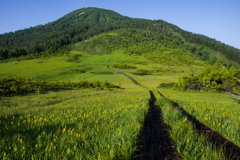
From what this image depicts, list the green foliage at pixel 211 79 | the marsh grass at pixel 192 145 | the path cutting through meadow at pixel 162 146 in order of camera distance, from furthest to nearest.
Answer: the green foliage at pixel 211 79 → the path cutting through meadow at pixel 162 146 → the marsh grass at pixel 192 145

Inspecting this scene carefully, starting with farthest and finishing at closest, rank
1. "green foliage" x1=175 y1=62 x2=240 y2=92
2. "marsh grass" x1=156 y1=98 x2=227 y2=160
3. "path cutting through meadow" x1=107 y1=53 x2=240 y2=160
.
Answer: "green foliage" x1=175 y1=62 x2=240 y2=92
"path cutting through meadow" x1=107 y1=53 x2=240 y2=160
"marsh grass" x1=156 y1=98 x2=227 y2=160

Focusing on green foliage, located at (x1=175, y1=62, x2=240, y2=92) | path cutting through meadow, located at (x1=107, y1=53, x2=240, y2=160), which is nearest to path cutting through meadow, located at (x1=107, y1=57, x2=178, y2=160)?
path cutting through meadow, located at (x1=107, y1=53, x2=240, y2=160)

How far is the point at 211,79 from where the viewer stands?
27.1 meters

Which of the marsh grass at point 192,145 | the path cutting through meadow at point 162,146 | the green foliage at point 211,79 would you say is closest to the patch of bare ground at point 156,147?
the path cutting through meadow at point 162,146

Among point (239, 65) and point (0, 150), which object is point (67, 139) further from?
point (239, 65)

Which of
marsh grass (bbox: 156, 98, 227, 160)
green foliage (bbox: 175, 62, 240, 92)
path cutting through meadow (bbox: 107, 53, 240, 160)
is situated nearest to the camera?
marsh grass (bbox: 156, 98, 227, 160)

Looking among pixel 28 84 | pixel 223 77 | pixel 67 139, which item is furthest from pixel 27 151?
pixel 223 77

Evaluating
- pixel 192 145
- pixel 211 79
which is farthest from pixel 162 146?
pixel 211 79

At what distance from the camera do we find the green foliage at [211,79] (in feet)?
78.2

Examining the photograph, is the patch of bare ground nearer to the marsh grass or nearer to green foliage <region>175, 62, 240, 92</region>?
the marsh grass

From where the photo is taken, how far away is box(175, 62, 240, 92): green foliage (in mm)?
23844

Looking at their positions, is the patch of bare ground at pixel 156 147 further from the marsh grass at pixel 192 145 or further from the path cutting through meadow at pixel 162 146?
the marsh grass at pixel 192 145

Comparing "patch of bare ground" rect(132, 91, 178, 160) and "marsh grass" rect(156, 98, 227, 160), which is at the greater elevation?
"marsh grass" rect(156, 98, 227, 160)

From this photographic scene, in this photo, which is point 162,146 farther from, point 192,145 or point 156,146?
point 192,145
